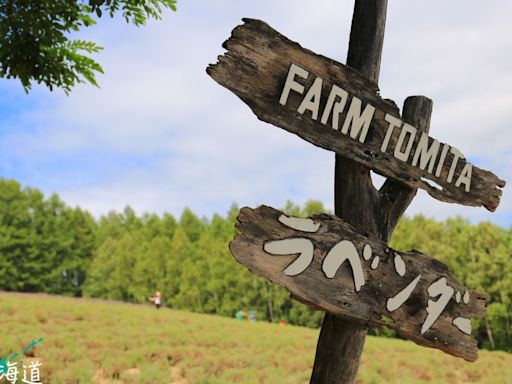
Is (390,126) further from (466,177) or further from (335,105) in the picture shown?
(466,177)

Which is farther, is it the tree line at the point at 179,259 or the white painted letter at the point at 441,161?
the tree line at the point at 179,259

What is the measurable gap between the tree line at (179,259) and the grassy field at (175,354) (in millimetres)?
15635

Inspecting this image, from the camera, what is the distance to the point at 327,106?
10.9 feet

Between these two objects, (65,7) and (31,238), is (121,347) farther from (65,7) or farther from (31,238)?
(31,238)

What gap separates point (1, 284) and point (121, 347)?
3359cm

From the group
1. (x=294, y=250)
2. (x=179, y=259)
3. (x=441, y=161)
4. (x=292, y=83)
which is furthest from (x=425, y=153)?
(x=179, y=259)

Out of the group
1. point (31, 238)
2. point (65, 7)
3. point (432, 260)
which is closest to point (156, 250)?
point (31, 238)

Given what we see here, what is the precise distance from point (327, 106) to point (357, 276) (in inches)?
41.6

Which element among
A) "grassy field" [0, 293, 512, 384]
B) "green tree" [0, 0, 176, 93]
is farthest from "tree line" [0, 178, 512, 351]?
"green tree" [0, 0, 176, 93]

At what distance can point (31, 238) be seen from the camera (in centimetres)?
4097

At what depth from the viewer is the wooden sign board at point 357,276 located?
2.98 m

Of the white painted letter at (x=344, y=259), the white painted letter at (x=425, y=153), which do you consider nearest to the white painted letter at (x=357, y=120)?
the white painted letter at (x=425, y=153)

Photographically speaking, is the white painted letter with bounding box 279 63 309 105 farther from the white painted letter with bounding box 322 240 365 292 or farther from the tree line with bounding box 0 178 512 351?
the tree line with bounding box 0 178 512 351

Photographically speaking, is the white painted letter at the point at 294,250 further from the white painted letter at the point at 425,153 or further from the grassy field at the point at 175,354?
the grassy field at the point at 175,354
